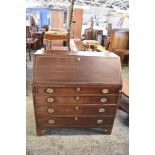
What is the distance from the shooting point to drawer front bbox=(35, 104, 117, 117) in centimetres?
204

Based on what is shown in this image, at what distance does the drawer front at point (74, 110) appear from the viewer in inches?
80.4

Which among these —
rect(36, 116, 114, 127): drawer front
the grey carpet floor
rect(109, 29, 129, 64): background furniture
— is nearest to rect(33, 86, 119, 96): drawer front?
rect(36, 116, 114, 127): drawer front

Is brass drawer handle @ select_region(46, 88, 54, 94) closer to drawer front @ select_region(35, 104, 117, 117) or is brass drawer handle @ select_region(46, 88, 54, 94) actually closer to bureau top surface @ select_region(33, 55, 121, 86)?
bureau top surface @ select_region(33, 55, 121, 86)

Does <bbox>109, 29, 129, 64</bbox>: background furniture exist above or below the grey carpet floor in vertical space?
above

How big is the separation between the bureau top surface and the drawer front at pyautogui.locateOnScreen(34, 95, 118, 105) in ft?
0.56

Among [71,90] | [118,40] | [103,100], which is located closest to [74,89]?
[71,90]

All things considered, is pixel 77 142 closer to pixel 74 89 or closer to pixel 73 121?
pixel 73 121

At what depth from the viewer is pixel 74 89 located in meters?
1.97

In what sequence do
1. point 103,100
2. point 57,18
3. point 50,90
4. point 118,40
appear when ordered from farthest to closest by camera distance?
point 57,18 < point 118,40 < point 103,100 < point 50,90

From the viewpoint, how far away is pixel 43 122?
212 centimetres

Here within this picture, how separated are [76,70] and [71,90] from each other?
22 cm
